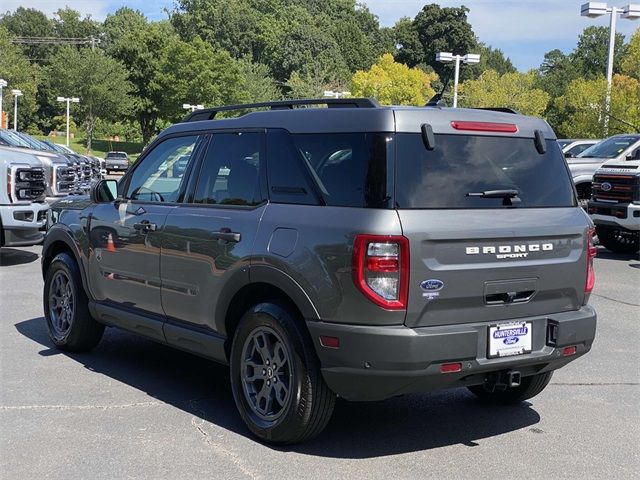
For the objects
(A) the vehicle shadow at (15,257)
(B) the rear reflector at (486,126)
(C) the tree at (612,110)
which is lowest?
(A) the vehicle shadow at (15,257)

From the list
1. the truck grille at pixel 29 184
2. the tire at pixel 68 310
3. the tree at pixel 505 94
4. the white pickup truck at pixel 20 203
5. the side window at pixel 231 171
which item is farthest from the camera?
the tree at pixel 505 94

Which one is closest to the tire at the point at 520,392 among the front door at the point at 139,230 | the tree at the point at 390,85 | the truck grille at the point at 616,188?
the front door at the point at 139,230

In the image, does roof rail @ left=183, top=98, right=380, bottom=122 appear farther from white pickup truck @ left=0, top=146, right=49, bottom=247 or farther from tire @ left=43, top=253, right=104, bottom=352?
white pickup truck @ left=0, top=146, right=49, bottom=247

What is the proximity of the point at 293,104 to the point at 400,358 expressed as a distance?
191 cm

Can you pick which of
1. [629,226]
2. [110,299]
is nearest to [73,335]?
[110,299]

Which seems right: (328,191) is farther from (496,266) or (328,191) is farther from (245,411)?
(245,411)

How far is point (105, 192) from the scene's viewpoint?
6348mm

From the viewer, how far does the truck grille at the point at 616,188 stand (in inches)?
531

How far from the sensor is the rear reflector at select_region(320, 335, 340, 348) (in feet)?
13.4

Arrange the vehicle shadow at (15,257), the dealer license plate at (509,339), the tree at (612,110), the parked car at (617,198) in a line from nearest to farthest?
the dealer license plate at (509,339) → the vehicle shadow at (15,257) → the parked car at (617,198) → the tree at (612,110)

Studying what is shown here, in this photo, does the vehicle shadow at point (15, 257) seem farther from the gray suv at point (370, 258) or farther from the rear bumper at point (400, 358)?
the rear bumper at point (400, 358)

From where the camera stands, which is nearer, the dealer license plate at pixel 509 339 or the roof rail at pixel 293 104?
the dealer license plate at pixel 509 339

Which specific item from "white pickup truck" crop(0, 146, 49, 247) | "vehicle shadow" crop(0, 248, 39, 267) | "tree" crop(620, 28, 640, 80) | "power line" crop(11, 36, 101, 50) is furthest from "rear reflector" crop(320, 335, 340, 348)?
"power line" crop(11, 36, 101, 50)

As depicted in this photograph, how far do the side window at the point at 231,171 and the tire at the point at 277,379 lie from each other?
783 millimetres
